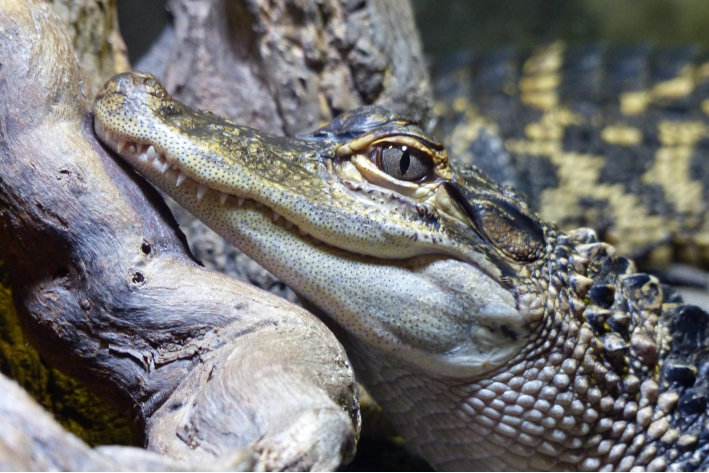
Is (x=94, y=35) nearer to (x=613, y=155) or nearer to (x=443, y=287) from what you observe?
(x=443, y=287)

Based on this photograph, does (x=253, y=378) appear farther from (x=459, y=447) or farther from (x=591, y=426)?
(x=591, y=426)

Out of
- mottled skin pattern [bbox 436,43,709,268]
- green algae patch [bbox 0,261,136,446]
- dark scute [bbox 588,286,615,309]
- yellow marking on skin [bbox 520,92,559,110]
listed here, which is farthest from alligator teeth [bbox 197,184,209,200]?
yellow marking on skin [bbox 520,92,559,110]

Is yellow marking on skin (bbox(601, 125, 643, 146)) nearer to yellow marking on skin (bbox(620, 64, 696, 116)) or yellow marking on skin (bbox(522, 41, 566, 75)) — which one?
yellow marking on skin (bbox(620, 64, 696, 116))

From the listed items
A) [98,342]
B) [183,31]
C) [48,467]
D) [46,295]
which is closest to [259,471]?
[48,467]

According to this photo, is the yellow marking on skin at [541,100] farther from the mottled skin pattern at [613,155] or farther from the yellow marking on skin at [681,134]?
the yellow marking on skin at [681,134]

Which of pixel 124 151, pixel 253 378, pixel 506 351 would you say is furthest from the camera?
pixel 506 351

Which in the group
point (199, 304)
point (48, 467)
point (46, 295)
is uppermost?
point (199, 304)
